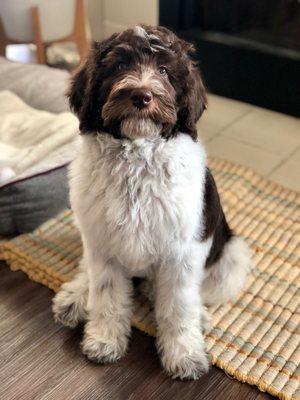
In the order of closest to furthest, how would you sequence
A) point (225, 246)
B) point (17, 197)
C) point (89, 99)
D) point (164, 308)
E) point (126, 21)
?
1. point (89, 99)
2. point (164, 308)
3. point (225, 246)
4. point (17, 197)
5. point (126, 21)

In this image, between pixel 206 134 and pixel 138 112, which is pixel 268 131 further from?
pixel 138 112

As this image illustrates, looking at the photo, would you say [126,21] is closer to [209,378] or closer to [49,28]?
[49,28]

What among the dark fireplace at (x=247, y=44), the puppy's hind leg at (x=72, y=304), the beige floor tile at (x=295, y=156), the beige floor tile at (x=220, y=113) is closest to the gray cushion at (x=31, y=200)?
the puppy's hind leg at (x=72, y=304)

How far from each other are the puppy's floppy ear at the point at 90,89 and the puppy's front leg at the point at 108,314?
0.49m

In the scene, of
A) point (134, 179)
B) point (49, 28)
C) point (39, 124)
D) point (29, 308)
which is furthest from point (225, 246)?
point (49, 28)

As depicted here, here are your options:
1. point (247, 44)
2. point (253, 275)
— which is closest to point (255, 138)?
point (247, 44)

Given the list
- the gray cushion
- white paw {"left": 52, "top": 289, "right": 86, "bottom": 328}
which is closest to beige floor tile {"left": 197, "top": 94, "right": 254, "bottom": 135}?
the gray cushion

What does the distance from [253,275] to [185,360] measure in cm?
58

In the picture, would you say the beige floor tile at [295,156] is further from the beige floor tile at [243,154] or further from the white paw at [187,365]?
the white paw at [187,365]

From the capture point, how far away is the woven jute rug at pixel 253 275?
1818 mm

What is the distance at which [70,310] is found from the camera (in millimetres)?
1953

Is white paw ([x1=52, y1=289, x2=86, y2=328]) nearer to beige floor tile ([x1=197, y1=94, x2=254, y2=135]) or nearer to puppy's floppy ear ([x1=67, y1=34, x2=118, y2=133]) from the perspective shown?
puppy's floppy ear ([x1=67, y1=34, x2=118, y2=133])

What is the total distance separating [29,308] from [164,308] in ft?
1.89

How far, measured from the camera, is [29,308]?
6.67 ft
